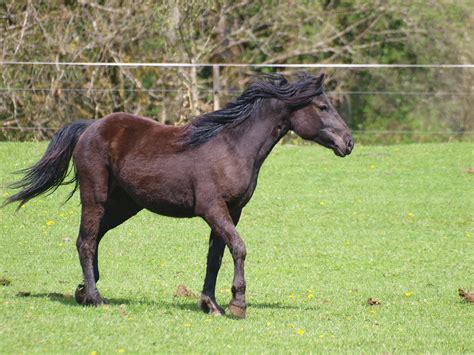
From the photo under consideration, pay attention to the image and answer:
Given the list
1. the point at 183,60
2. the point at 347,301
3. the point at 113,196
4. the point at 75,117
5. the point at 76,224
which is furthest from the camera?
the point at 183,60

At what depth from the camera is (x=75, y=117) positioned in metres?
21.7

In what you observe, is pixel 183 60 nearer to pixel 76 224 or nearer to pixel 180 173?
pixel 76 224

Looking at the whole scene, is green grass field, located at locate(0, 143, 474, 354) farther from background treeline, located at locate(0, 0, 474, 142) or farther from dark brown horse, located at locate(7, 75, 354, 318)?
background treeline, located at locate(0, 0, 474, 142)

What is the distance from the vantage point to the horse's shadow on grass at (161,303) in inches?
363

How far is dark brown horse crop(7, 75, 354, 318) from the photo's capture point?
8750 millimetres

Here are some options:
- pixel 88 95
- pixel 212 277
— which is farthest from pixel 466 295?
pixel 88 95

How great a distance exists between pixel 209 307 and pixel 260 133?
1631mm

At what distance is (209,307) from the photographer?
8.95m

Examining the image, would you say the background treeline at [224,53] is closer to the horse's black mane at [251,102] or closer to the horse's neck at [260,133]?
the horse's black mane at [251,102]

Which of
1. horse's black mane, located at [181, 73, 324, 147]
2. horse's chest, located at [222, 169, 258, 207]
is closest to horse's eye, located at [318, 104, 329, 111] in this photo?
horse's black mane, located at [181, 73, 324, 147]

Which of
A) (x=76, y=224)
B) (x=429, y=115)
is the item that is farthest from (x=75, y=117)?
(x=429, y=115)

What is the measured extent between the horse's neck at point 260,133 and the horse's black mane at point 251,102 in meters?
0.08

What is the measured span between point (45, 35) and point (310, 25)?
7737 millimetres

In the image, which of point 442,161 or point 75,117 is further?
point 75,117
